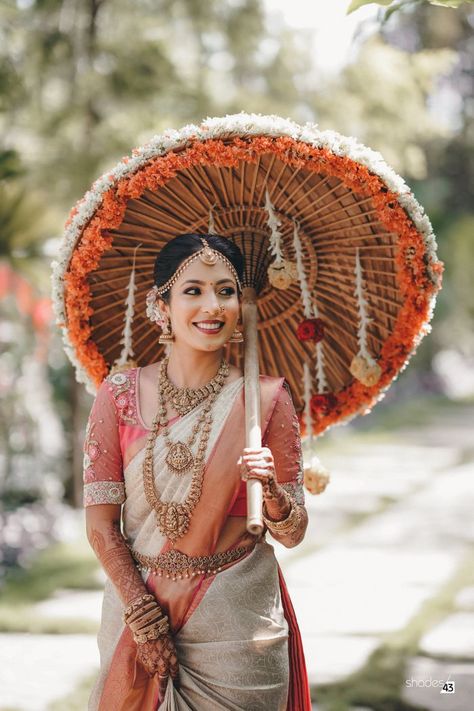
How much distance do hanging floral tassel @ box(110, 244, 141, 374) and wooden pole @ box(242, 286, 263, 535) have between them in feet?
1.20

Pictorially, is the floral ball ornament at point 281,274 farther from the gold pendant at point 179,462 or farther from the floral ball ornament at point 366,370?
the gold pendant at point 179,462

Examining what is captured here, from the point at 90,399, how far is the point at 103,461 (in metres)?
6.60

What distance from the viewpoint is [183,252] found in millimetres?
2512

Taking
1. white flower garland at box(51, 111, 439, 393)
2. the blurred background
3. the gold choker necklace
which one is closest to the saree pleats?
the gold choker necklace

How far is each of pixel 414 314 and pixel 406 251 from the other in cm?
22

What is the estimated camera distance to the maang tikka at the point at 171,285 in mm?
2491

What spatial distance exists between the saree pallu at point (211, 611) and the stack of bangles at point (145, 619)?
0.06 meters

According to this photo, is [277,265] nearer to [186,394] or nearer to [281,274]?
[281,274]

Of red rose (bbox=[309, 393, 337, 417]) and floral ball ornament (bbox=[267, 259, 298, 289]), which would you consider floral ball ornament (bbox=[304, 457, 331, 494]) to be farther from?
floral ball ornament (bbox=[267, 259, 298, 289])

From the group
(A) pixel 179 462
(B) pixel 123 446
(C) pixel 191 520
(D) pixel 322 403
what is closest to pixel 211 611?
(C) pixel 191 520

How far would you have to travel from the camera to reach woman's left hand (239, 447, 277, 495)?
2207 mm

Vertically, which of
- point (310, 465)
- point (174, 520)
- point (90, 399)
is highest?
point (90, 399)

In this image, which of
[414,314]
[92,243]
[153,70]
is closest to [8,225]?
[153,70]

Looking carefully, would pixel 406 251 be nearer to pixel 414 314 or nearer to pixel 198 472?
pixel 414 314
